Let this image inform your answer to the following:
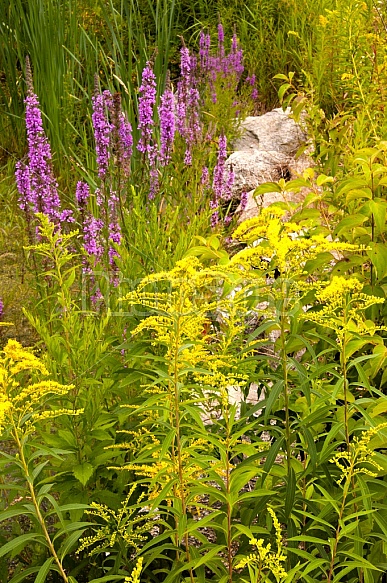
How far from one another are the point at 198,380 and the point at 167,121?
1.88 m

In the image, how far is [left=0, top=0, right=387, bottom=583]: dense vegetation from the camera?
5.07ft

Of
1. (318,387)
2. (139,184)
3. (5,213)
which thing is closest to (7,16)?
(5,213)

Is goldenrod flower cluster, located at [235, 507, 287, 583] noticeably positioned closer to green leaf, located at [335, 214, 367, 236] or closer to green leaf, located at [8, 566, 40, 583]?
green leaf, located at [8, 566, 40, 583]

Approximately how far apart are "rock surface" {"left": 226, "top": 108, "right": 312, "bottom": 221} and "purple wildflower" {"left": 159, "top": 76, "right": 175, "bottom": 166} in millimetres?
1140

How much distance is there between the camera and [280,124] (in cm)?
590

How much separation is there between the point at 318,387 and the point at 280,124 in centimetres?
441

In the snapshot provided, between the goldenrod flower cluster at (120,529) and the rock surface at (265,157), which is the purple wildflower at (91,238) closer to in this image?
the goldenrod flower cluster at (120,529)

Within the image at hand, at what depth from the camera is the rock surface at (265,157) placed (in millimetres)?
4957

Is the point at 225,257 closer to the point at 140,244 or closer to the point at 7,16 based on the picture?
the point at 140,244

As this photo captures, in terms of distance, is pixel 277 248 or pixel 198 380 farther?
pixel 198 380

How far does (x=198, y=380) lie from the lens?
6.29 ft

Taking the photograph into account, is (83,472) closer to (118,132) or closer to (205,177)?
(118,132)

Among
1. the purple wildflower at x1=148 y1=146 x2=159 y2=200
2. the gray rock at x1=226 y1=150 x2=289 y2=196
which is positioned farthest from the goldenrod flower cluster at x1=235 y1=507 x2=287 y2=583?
the gray rock at x1=226 y1=150 x2=289 y2=196

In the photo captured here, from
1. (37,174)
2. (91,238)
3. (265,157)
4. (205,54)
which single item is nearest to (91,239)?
(91,238)
